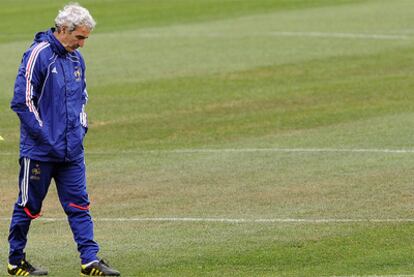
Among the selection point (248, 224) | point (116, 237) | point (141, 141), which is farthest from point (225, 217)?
point (141, 141)

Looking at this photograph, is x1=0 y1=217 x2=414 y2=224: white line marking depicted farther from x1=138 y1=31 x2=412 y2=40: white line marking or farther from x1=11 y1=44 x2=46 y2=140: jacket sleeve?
x1=138 y1=31 x2=412 y2=40: white line marking

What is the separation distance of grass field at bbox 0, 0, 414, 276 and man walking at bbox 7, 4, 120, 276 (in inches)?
14.2

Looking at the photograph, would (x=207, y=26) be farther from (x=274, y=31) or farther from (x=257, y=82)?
(x=257, y=82)

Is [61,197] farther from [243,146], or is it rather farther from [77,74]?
[243,146]

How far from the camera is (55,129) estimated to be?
1091cm

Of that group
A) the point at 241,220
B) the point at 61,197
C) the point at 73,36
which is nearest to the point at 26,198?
the point at 61,197

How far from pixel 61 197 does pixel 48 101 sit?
2.79ft

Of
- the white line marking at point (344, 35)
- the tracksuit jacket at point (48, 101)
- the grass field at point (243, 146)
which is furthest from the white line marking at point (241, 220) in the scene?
the white line marking at point (344, 35)

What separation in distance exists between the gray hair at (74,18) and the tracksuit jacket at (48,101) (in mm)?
165

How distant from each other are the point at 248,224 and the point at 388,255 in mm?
2160

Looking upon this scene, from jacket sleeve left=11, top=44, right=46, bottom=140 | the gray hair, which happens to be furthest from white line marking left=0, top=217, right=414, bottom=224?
the gray hair

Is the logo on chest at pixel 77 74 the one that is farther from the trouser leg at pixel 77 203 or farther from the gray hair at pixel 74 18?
the trouser leg at pixel 77 203

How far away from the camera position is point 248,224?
13438mm

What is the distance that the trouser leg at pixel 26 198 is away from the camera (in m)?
11.0
